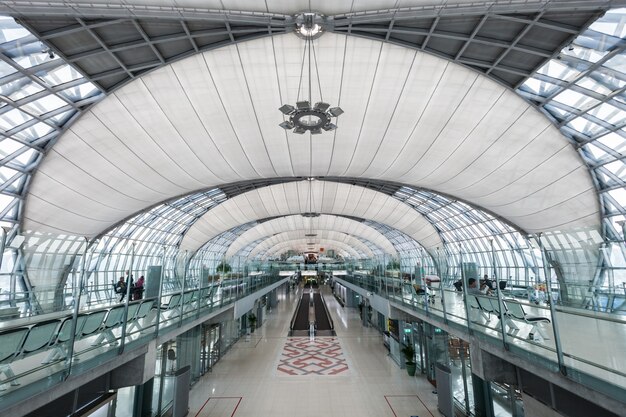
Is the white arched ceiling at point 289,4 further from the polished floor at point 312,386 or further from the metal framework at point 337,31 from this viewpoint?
the polished floor at point 312,386

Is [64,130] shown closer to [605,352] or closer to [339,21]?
[339,21]

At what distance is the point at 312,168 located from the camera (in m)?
32.4

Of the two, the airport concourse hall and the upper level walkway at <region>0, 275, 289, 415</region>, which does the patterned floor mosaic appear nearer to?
the airport concourse hall

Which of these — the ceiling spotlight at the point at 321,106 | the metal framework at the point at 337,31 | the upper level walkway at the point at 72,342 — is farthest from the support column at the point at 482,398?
the ceiling spotlight at the point at 321,106

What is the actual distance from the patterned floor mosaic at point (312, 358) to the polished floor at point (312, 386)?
0.06 metres

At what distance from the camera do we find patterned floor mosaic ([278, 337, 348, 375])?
19641 mm

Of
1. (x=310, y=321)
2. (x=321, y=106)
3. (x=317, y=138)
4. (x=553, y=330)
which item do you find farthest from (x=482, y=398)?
(x=310, y=321)

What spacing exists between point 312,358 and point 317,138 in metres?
15.9

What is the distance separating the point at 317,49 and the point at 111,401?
16.5 meters

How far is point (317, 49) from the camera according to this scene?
16938mm

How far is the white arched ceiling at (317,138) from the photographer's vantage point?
1808 cm

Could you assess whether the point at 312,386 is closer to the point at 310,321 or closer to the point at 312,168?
the point at 312,168

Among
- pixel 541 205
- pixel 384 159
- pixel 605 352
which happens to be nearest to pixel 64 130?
pixel 384 159

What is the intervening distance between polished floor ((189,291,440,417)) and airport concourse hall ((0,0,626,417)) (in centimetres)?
16
